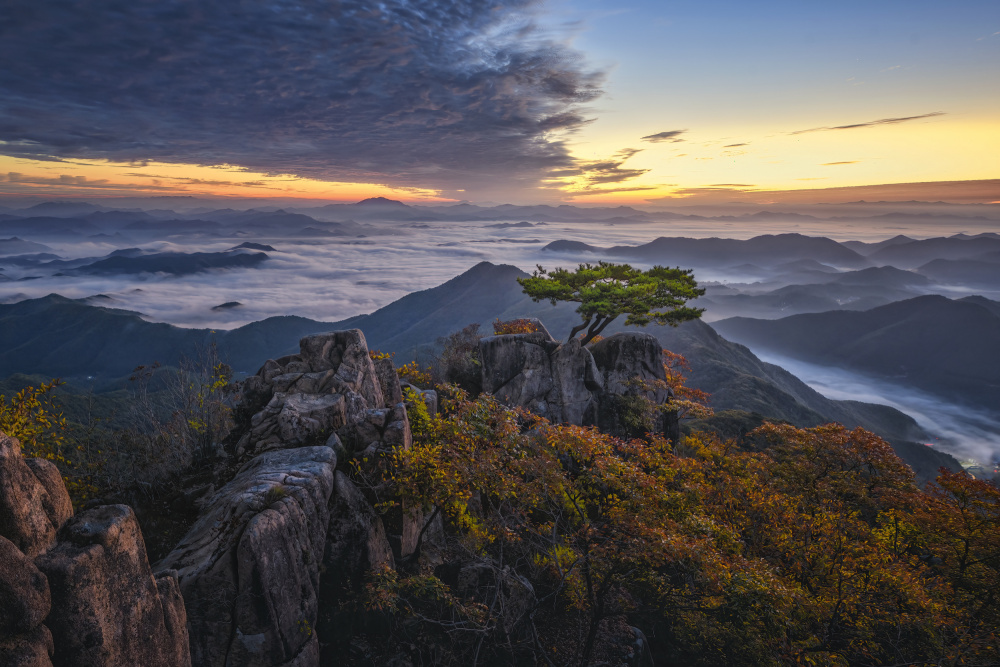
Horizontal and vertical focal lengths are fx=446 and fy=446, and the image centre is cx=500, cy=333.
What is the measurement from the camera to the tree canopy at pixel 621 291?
106 feet

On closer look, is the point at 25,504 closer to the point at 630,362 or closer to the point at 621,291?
the point at 621,291

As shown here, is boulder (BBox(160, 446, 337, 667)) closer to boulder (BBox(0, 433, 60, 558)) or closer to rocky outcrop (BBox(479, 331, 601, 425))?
boulder (BBox(0, 433, 60, 558))

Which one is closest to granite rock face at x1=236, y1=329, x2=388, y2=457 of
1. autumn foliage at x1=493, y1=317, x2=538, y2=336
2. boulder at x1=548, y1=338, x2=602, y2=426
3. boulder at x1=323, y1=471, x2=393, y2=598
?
boulder at x1=323, y1=471, x2=393, y2=598

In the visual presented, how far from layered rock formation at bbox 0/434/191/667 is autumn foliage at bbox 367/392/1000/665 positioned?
6.72 meters

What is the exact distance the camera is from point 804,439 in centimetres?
2317

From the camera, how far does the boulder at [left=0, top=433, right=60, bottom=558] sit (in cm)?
603

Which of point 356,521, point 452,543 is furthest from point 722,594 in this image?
point 356,521

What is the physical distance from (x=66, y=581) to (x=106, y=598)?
0.68 metres

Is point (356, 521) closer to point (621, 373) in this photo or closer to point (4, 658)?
point (4, 658)

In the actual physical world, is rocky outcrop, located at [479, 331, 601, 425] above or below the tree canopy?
below

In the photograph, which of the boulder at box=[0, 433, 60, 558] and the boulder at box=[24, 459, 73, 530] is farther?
the boulder at box=[24, 459, 73, 530]

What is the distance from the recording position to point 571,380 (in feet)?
106

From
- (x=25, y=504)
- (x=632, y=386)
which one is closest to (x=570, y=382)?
(x=632, y=386)

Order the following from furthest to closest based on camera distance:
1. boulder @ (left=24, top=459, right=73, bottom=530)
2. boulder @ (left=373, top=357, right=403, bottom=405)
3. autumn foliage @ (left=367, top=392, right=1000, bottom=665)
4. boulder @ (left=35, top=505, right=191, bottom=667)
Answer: boulder @ (left=373, top=357, right=403, bottom=405), autumn foliage @ (left=367, top=392, right=1000, bottom=665), boulder @ (left=24, top=459, right=73, bottom=530), boulder @ (left=35, top=505, right=191, bottom=667)
